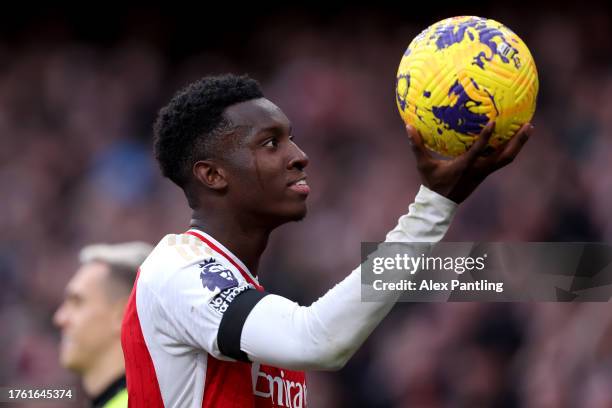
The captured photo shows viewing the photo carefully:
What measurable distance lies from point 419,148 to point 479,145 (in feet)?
0.60

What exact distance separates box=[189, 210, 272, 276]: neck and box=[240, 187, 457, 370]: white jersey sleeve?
2.05 ft

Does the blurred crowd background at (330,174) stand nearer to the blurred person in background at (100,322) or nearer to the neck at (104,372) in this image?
the blurred person in background at (100,322)

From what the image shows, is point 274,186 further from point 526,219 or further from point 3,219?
point 3,219

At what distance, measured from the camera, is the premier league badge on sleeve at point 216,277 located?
10.5 feet

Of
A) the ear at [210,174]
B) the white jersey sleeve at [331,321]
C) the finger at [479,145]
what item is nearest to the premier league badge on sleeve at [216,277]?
the white jersey sleeve at [331,321]

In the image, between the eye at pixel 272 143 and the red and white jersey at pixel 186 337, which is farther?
the eye at pixel 272 143

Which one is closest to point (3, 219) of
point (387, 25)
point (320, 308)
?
point (387, 25)

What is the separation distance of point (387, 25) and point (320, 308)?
5.35 meters

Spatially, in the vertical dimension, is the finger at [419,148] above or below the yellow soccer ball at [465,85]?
below

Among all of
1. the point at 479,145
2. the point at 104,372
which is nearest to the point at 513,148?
the point at 479,145

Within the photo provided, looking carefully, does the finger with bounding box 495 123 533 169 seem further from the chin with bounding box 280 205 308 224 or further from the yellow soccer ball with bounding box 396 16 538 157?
the chin with bounding box 280 205 308 224

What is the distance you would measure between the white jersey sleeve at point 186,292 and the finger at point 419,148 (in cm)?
69

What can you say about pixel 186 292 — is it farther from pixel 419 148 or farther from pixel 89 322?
pixel 89 322

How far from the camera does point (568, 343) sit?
6883mm
